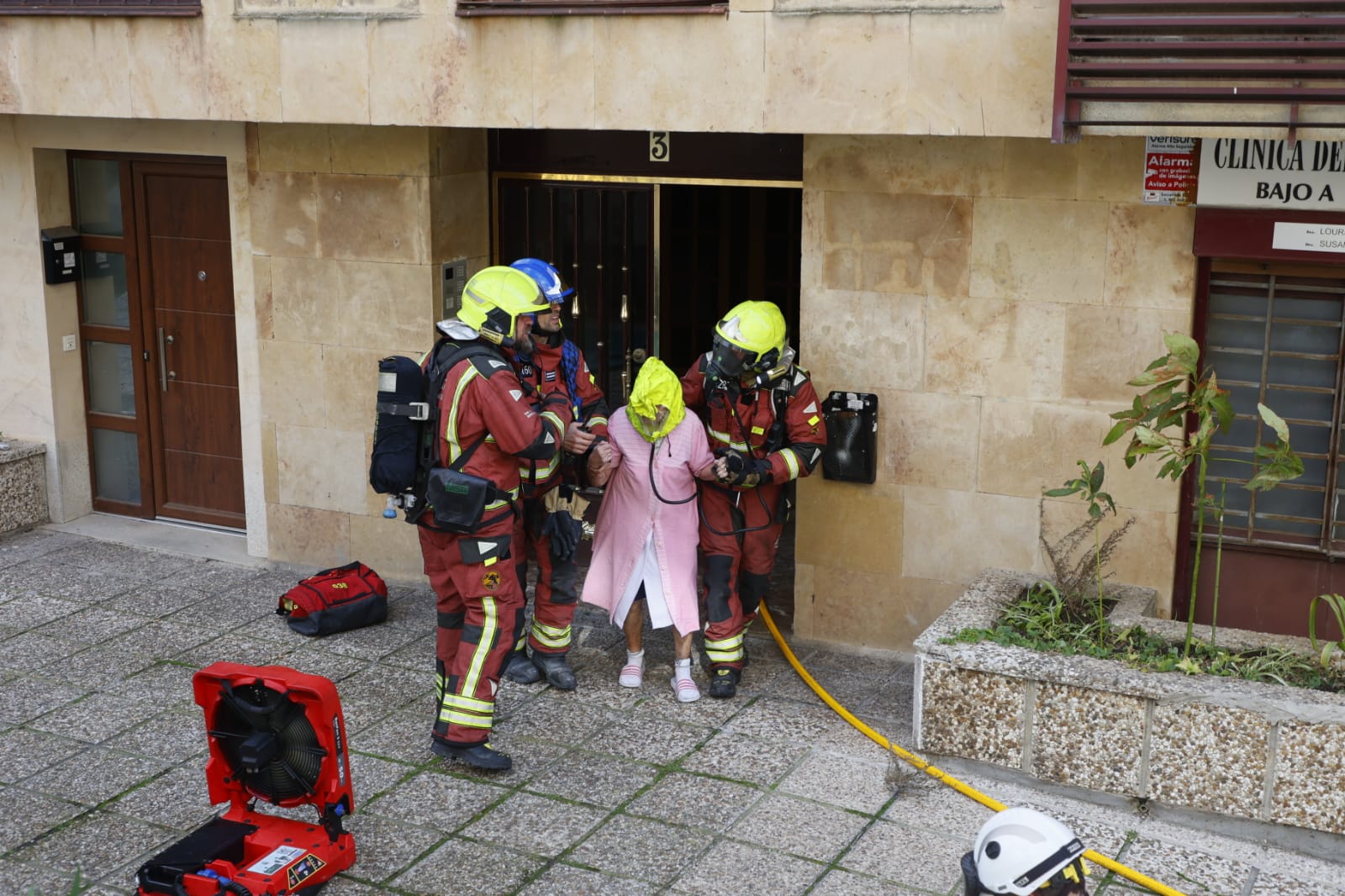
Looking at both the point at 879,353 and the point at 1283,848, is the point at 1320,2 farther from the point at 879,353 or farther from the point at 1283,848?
the point at 1283,848

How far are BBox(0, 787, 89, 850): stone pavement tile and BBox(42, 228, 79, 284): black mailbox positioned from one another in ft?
14.7

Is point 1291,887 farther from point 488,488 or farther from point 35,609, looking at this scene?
point 35,609

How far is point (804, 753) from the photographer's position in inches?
259

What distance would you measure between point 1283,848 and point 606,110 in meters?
4.39

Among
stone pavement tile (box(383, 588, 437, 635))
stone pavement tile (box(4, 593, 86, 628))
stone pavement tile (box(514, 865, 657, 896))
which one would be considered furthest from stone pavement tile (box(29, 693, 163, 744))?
stone pavement tile (box(514, 865, 657, 896))

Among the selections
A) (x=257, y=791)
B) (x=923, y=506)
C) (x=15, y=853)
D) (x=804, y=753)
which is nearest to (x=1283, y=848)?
(x=804, y=753)

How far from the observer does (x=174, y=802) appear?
6.10 m

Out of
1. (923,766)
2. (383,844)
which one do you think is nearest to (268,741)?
(383,844)

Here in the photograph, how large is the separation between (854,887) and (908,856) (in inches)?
12.7

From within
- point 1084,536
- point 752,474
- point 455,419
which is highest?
point 455,419

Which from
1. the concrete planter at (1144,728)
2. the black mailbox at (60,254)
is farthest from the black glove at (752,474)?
→ the black mailbox at (60,254)

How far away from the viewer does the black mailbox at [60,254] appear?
31.6 ft

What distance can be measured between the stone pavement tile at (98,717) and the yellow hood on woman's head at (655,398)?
2.64 m

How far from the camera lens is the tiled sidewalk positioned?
18.3ft
